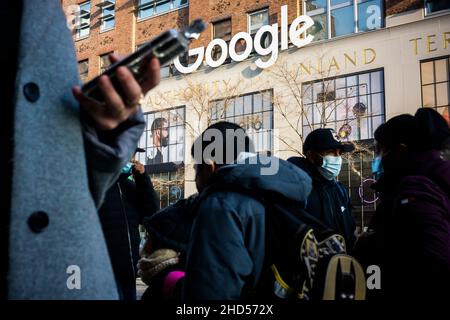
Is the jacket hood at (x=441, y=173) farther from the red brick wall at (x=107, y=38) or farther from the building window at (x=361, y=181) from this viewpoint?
the red brick wall at (x=107, y=38)

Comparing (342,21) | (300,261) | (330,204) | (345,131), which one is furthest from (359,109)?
(300,261)

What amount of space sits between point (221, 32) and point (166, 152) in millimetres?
→ 5428

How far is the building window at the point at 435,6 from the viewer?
14992 millimetres

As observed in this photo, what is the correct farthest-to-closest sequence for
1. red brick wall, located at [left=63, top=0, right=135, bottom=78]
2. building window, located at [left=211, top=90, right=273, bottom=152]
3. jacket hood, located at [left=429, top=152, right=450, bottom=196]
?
red brick wall, located at [left=63, top=0, right=135, bottom=78], building window, located at [left=211, top=90, right=273, bottom=152], jacket hood, located at [left=429, top=152, right=450, bottom=196]

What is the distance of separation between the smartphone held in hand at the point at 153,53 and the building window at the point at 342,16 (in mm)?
16303

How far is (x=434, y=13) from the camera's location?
14938 mm

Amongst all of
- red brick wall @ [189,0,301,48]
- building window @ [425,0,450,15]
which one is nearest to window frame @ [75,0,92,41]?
red brick wall @ [189,0,301,48]

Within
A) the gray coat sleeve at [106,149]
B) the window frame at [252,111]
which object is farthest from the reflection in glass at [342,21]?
the gray coat sleeve at [106,149]

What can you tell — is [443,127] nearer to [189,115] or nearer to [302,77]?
[302,77]

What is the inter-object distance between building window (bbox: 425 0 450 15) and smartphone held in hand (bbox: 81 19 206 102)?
16.0 metres

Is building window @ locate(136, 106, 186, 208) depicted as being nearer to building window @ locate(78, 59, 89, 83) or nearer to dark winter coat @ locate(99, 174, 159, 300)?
building window @ locate(78, 59, 89, 83)

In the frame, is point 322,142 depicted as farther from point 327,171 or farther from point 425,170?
point 425,170

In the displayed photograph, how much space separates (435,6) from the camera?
49.7ft

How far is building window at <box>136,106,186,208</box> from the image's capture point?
744 inches
